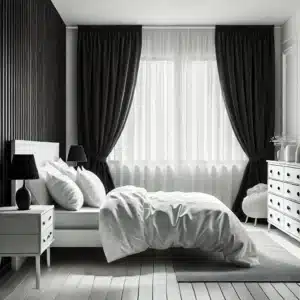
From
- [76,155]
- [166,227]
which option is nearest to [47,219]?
[166,227]

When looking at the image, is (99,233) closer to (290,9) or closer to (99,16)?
(99,16)

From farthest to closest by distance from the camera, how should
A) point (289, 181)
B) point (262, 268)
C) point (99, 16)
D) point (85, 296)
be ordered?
point (99, 16)
point (289, 181)
point (262, 268)
point (85, 296)

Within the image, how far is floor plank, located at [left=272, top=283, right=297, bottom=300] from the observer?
11.4 feet

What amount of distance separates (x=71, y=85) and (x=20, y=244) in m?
3.94

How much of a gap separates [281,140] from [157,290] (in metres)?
3.56

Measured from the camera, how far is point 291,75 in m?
6.79

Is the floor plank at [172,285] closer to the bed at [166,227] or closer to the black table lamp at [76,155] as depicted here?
the bed at [166,227]

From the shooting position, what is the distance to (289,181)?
543 cm

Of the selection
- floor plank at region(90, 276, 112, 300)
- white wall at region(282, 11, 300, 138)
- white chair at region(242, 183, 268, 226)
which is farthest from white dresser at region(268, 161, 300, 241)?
floor plank at region(90, 276, 112, 300)

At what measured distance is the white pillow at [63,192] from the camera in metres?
4.58

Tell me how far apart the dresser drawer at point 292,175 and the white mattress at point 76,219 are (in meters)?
2.14

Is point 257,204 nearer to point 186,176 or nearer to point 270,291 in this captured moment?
point 186,176

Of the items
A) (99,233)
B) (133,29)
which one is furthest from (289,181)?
(133,29)

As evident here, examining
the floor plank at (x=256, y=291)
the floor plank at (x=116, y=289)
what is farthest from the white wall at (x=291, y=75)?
the floor plank at (x=116, y=289)
